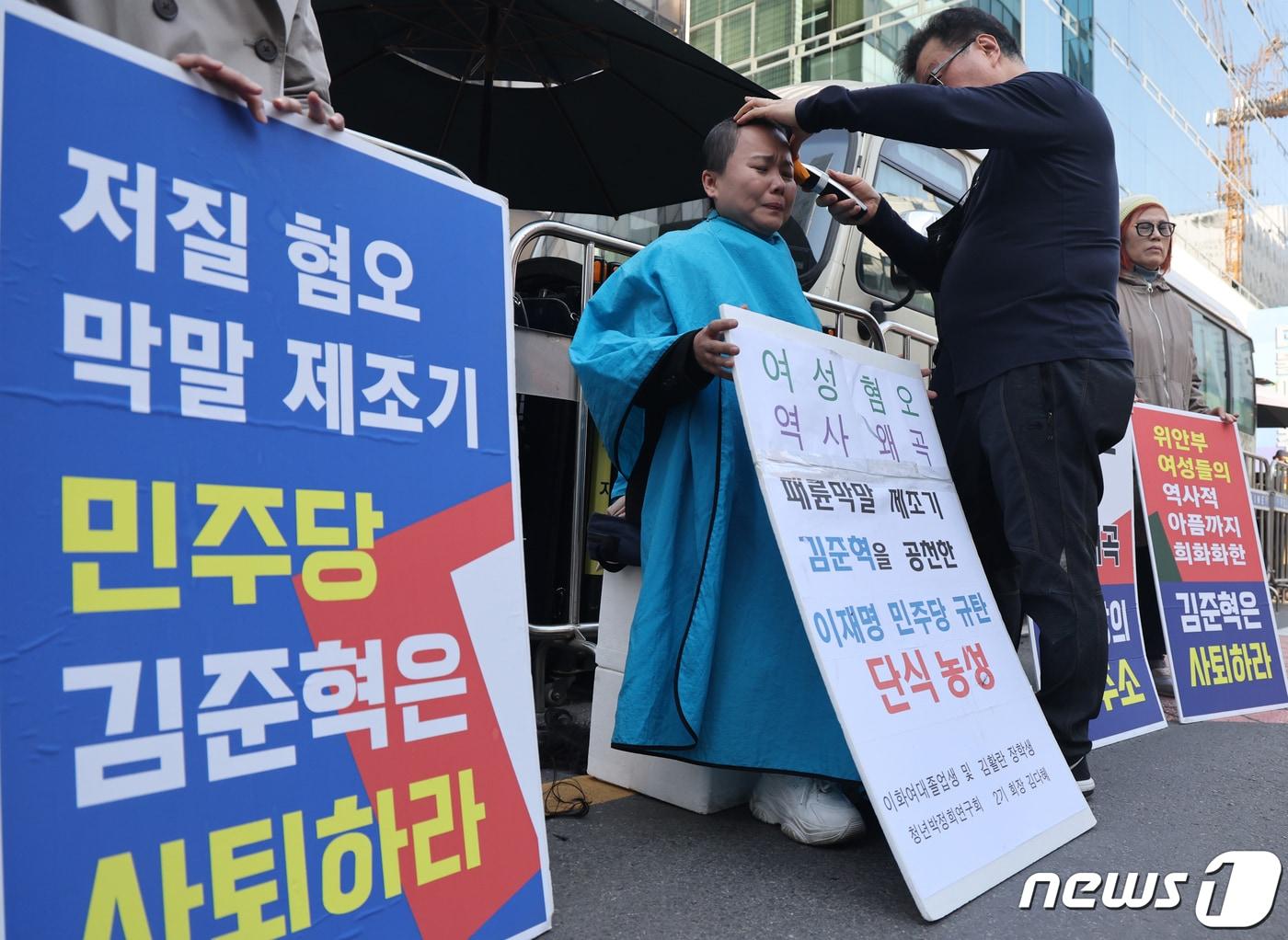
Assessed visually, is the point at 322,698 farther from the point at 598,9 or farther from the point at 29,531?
the point at 598,9

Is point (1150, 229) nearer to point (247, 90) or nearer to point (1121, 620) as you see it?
point (1121, 620)

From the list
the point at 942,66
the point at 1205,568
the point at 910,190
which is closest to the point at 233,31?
the point at 942,66

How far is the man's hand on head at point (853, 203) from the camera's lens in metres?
2.58

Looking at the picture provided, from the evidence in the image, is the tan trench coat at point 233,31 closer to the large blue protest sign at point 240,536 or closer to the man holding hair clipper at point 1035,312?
the large blue protest sign at point 240,536

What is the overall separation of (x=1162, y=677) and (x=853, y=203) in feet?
9.59

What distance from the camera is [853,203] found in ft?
8.44

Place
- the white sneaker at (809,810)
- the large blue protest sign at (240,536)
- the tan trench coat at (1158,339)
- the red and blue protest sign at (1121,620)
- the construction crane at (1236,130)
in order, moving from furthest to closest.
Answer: the construction crane at (1236,130) < the tan trench coat at (1158,339) < the red and blue protest sign at (1121,620) < the white sneaker at (809,810) < the large blue protest sign at (240,536)

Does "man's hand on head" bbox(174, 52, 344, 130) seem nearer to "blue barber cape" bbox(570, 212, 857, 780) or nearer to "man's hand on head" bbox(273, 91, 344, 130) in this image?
"man's hand on head" bbox(273, 91, 344, 130)

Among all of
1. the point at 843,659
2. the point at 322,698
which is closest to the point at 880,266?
the point at 843,659

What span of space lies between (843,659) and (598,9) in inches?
103

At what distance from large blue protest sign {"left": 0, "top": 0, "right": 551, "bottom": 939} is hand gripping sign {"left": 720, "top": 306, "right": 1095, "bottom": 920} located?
568 millimetres

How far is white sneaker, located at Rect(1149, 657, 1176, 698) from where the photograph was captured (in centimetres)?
401

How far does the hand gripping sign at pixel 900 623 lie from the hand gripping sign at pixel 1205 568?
62.3 inches

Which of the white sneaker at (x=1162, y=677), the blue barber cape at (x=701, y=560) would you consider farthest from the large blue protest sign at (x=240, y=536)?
the white sneaker at (x=1162, y=677)
